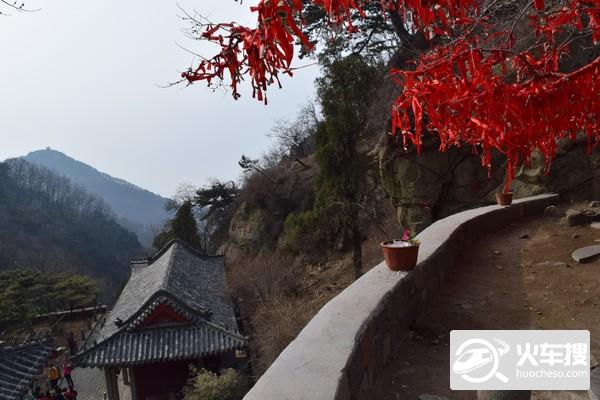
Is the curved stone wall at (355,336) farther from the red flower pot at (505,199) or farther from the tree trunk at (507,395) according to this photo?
the red flower pot at (505,199)

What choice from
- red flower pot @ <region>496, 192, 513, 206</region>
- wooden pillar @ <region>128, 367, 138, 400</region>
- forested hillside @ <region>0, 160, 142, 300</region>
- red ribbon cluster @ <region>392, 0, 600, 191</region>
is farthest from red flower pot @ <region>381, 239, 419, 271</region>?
forested hillside @ <region>0, 160, 142, 300</region>

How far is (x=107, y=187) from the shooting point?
179375mm

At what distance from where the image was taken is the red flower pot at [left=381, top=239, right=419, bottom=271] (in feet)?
12.0

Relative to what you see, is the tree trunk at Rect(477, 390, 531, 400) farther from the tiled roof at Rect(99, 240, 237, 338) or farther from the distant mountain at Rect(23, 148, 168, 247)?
the distant mountain at Rect(23, 148, 168, 247)

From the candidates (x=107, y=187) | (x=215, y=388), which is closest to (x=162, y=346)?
(x=215, y=388)

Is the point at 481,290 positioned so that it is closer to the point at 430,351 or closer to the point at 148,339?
the point at 430,351

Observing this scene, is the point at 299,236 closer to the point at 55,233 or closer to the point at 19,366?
the point at 19,366

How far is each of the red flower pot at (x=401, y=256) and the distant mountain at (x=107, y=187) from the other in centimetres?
16971

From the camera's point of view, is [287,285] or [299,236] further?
[299,236]

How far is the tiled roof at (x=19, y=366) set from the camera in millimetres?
12047

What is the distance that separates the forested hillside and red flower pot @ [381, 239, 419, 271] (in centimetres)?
4666

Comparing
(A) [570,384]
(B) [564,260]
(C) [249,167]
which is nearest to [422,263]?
(A) [570,384]

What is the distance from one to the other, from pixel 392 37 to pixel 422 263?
19466 millimetres

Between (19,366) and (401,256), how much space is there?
14868 millimetres
